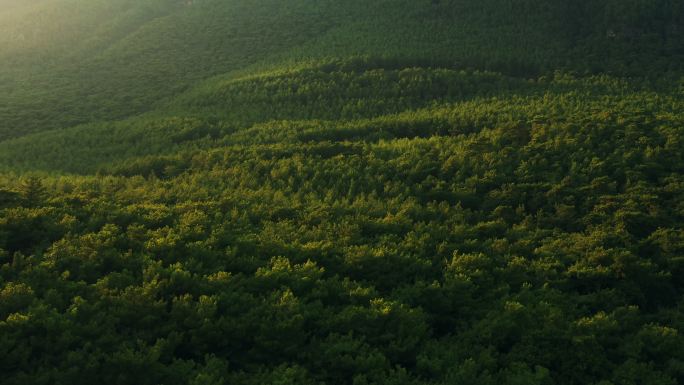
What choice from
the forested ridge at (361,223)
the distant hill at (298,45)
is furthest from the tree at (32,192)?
the distant hill at (298,45)

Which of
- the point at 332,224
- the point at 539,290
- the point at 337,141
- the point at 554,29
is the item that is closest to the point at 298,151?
the point at 337,141

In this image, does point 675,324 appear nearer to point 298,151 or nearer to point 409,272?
point 409,272

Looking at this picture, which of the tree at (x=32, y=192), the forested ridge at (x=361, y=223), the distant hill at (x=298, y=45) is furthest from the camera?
the distant hill at (x=298, y=45)

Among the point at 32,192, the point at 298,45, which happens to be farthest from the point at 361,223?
the point at 298,45

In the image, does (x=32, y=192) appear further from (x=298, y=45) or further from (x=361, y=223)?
(x=298, y=45)

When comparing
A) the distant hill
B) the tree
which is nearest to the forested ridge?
the tree

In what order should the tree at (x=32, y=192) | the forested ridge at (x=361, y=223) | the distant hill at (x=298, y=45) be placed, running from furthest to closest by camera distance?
the distant hill at (x=298, y=45)
the tree at (x=32, y=192)
the forested ridge at (x=361, y=223)

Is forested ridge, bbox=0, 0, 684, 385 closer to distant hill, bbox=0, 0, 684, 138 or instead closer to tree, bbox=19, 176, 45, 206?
tree, bbox=19, 176, 45, 206

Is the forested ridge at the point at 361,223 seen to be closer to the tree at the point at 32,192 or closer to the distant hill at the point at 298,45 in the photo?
the tree at the point at 32,192
